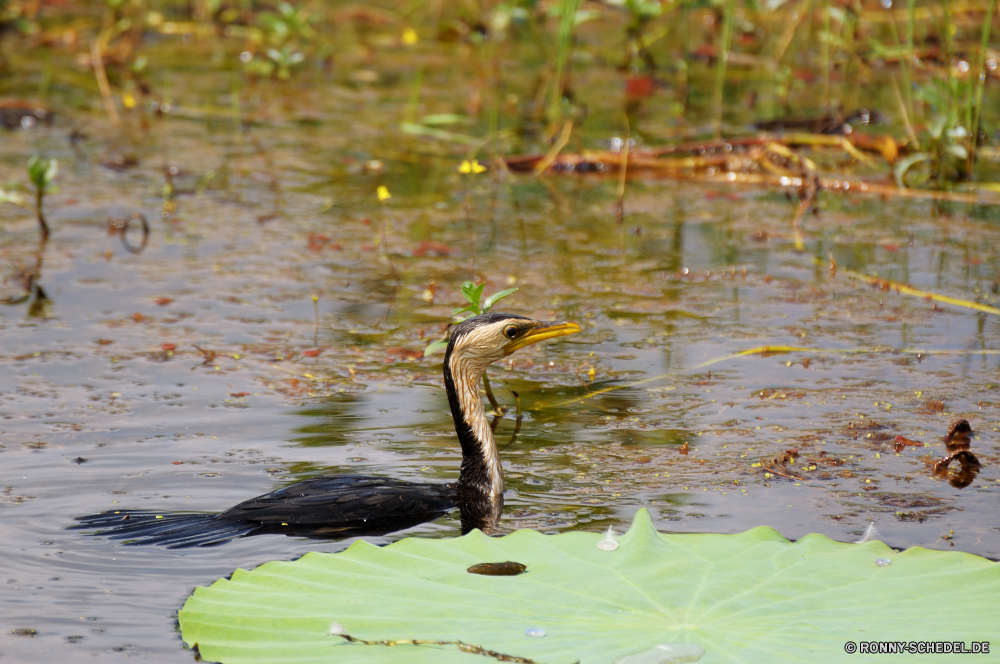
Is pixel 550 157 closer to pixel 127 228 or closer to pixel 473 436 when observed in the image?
pixel 127 228

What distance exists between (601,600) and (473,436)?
132 centimetres

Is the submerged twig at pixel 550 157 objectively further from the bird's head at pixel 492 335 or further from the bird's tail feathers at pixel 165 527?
the bird's tail feathers at pixel 165 527

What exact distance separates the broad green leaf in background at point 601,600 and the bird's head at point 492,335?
41.6 inches

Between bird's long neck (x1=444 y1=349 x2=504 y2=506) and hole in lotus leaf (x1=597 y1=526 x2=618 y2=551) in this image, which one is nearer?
hole in lotus leaf (x1=597 y1=526 x2=618 y2=551)

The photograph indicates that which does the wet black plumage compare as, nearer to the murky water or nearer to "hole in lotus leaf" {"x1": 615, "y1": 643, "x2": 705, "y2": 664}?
the murky water

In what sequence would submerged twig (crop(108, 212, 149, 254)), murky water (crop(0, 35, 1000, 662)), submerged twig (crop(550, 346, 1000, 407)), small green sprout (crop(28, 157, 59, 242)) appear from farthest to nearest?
submerged twig (crop(108, 212, 149, 254)) → small green sprout (crop(28, 157, 59, 242)) → submerged twig (crop(550, 346, 1000, 407)) → murky water (crop(0, 35, 1000, 662))

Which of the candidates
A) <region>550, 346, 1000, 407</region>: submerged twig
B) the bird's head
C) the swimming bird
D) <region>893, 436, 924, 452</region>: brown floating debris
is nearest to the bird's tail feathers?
the swimming bird

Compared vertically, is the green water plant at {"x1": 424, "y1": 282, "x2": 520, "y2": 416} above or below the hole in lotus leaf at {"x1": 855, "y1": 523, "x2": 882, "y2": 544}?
above

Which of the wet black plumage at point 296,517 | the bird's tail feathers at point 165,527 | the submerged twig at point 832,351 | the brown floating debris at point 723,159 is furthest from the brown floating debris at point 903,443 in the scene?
the brown floating debris at point 723,159

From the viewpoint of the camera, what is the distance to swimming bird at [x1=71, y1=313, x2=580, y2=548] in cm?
402

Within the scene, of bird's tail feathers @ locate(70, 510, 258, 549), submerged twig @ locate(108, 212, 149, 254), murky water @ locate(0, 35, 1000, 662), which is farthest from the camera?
submerged twig @ locate(108, 212, 149, 254)

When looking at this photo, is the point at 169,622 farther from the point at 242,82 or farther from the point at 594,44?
the point at 594,44

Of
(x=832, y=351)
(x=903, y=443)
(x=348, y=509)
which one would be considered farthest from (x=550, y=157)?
(x=348, y=509)

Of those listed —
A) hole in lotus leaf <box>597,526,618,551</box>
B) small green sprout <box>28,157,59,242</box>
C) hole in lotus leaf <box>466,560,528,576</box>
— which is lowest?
hole in lotus leaf <box>466,560,528,576</box>
